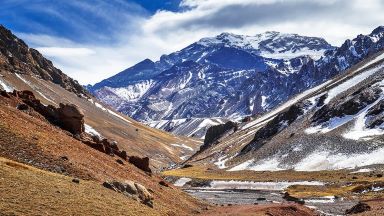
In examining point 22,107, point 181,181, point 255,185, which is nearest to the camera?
point 22,107

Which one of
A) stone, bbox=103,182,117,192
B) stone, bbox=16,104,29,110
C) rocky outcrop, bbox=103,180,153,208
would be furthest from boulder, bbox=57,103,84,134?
stone, bbox=103,182,117,192

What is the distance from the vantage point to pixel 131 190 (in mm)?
47656

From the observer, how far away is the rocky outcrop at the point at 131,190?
4672cm

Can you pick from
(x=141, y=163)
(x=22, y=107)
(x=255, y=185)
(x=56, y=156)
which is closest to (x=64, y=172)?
(x=56, y=156)

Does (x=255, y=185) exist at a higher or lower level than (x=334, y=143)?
lower

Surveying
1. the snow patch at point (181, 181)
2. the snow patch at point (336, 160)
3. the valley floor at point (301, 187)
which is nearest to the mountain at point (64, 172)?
the valley floor at point (301, 187)

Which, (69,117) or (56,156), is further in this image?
(69,117)

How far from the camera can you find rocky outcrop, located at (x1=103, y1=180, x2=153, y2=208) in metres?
46.7

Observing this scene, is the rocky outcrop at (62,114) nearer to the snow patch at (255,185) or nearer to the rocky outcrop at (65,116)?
the rocky outcrop at (65,116)

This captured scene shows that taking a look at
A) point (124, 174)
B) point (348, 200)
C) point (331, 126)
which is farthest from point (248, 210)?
point (331, 126)

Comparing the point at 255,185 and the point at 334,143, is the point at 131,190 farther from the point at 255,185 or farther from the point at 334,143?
the point at 334,143

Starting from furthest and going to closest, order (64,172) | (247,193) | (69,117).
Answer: (247,193) → (69,117) → (64,172)

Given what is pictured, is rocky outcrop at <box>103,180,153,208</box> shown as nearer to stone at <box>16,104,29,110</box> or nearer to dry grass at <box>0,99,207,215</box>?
dry grass at <box>0,99,207,215</box>

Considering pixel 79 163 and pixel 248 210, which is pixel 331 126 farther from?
pixel 79 163
